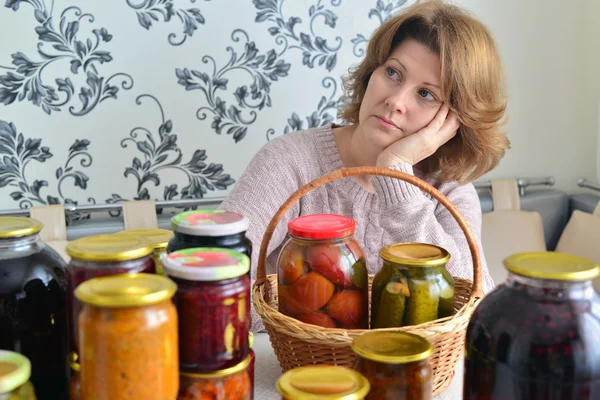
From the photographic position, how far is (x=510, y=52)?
87.2 inches

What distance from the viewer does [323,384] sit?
49 centimetres

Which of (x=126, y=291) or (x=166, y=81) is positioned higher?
(x=166, y=81)

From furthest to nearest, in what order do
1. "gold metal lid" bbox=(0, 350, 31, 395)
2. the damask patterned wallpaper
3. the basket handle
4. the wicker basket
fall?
the damask patterned wallpaper → the basket handle → the wicker basket → "gold metal lid" bbox=(0, 350, 31, 395)

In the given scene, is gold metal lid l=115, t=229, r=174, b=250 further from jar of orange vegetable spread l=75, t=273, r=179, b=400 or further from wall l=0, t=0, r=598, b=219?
wall l=0, t=0, r=598, b=219

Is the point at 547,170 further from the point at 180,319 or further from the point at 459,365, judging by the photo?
the point at 180,319

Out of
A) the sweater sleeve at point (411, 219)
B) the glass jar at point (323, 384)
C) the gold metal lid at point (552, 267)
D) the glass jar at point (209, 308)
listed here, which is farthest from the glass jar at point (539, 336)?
the sweater sleeve at point (411, 219)

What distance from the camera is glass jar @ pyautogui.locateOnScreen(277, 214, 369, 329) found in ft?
2.50

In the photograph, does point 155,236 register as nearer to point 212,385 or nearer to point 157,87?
point 212,385

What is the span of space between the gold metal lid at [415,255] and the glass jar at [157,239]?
0.28m

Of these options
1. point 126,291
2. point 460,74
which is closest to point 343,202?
point 460,74

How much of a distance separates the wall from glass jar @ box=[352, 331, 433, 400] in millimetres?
1507

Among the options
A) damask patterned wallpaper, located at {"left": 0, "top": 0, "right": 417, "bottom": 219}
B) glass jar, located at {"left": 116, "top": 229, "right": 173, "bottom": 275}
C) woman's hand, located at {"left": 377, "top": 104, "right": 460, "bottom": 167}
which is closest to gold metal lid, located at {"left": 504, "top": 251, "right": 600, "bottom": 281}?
glass jar, located at {"left": 116, "top": 229, "right": 173, "bottom": 275}

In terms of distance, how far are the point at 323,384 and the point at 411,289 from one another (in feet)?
0.99

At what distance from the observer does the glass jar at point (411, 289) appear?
755 mm
